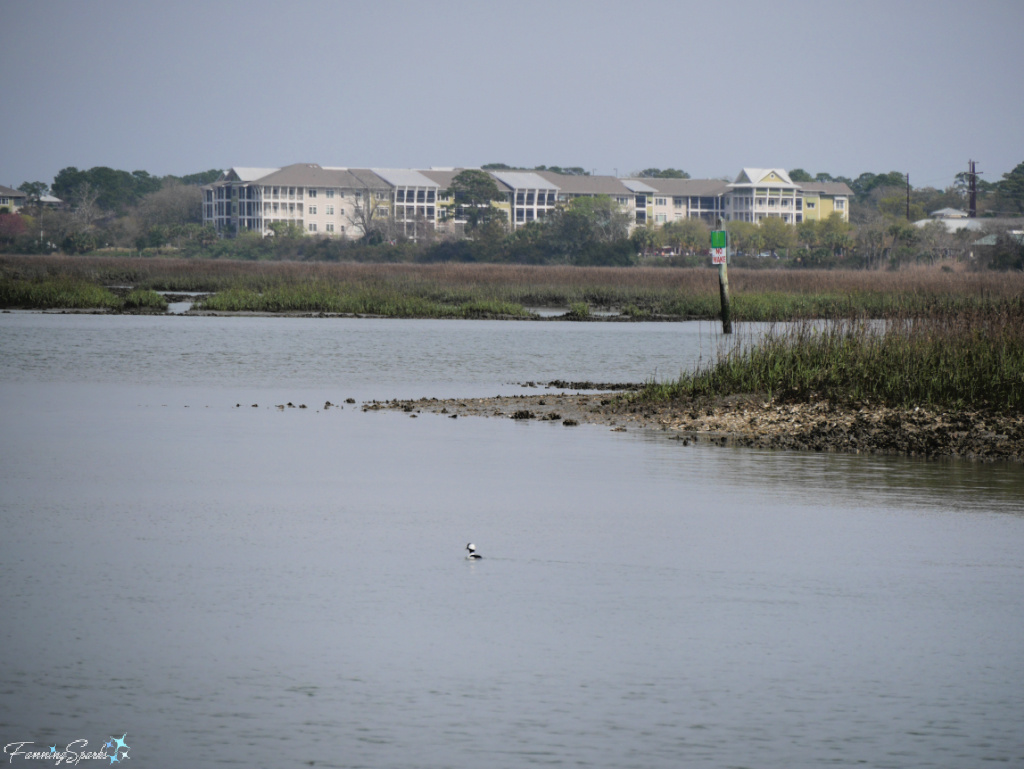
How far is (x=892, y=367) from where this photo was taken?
71.5 ft

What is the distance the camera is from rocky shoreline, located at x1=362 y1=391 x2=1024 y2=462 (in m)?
19.2

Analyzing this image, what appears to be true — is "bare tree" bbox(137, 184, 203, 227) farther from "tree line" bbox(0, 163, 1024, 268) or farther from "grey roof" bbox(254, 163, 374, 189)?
"grey roof" bbox(254, 163, 374, 189)

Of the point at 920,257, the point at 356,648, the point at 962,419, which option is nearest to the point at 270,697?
the point at 356,648

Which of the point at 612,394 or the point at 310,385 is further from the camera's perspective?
the point at 310,385

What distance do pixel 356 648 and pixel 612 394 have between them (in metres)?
17.8

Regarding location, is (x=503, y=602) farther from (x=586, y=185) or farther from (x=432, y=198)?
(x=586, y=185)

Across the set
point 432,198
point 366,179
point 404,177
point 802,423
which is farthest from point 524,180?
point 802,423

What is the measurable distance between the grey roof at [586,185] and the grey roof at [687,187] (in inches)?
248

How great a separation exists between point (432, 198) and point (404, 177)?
15.7 feet

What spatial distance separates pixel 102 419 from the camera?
21.9 m

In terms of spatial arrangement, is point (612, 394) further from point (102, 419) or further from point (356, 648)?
point (356, 648)

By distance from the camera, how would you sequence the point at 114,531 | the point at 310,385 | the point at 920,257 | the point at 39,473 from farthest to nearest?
the point at 920,257 → the point at 310,385 → the point at 39,473 → the point at 114,531

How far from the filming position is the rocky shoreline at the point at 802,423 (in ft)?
62.8

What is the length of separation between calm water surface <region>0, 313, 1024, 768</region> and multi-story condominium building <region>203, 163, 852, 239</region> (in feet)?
468
